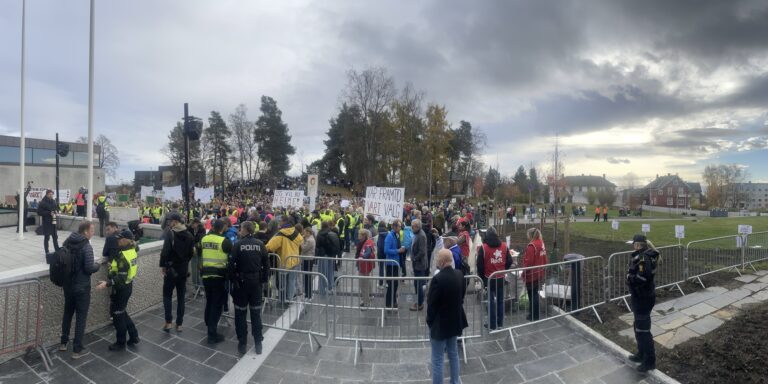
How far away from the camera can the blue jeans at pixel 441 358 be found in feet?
14.0

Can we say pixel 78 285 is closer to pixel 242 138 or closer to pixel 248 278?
pixel 248 278

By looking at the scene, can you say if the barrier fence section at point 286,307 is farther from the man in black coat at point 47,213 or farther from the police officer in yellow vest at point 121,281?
the man in black coat at point 47,213

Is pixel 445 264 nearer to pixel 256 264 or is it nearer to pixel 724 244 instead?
pixel 256 264

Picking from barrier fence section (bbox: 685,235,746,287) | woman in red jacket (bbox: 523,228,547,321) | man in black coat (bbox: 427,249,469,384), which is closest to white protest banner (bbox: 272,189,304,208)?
woman in red jacket (bbox: 523,228,547,321)

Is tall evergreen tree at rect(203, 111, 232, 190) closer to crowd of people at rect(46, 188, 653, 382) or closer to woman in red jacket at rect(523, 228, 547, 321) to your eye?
crowd of people at rect(46, 188, 653, 382)

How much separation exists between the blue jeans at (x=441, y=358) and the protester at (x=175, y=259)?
419 cm

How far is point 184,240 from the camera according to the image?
5.97 meters

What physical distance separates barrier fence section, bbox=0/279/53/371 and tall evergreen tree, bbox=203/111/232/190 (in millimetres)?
51424

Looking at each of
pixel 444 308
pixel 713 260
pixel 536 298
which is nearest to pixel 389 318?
pixel 536 298

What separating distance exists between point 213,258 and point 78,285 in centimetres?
168

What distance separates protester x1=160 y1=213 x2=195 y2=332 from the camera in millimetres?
5902

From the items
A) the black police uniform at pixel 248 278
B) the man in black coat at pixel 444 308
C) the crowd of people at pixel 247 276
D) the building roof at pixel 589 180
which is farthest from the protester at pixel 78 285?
the building roof at pixel 589 180

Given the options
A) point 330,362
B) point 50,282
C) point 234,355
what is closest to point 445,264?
point 330,362

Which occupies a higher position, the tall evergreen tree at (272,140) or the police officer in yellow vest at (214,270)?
the tall evergreen tree at (272,140)
